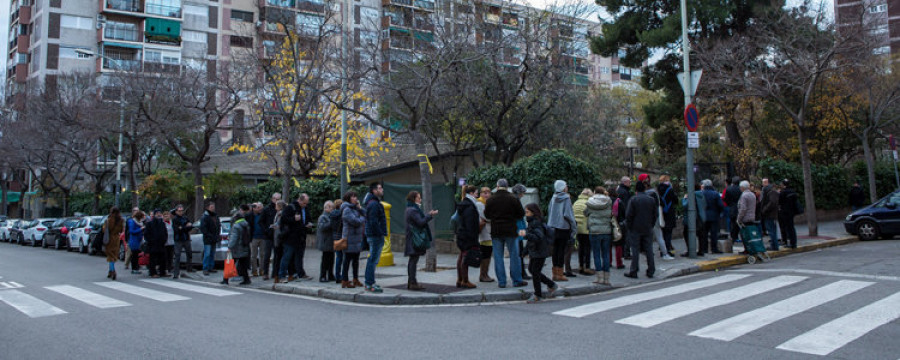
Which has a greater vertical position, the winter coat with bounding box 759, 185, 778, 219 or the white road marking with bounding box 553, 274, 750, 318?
the winter coat with bounding box 759, 185, 778, 219

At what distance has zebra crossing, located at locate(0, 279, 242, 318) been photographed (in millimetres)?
9406

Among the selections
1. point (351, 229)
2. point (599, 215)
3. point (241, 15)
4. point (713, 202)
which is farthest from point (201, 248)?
point (241, 15)

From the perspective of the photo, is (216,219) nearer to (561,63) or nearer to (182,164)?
(561,63)

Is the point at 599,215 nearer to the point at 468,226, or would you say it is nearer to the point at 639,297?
the point at 639,297

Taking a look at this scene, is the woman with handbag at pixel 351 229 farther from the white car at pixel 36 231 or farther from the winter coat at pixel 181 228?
the white car at pixel 36 231

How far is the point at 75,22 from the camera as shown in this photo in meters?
49.9

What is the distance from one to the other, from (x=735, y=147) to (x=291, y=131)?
20.7m

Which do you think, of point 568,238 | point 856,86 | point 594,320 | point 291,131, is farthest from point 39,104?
point 856,86

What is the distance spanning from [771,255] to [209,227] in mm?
12814

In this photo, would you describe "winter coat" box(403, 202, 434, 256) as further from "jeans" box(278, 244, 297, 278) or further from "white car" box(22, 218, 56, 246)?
"white car" box(22, 218, 56, 246)

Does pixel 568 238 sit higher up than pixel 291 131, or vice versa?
pixel 291 131

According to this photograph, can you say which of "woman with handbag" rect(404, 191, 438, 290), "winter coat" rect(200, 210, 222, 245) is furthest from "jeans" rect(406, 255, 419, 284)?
"winter coat" rect(200, 210, 222, 245)

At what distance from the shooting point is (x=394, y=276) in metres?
12.5

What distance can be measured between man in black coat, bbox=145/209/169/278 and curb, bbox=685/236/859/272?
11.7 meters
